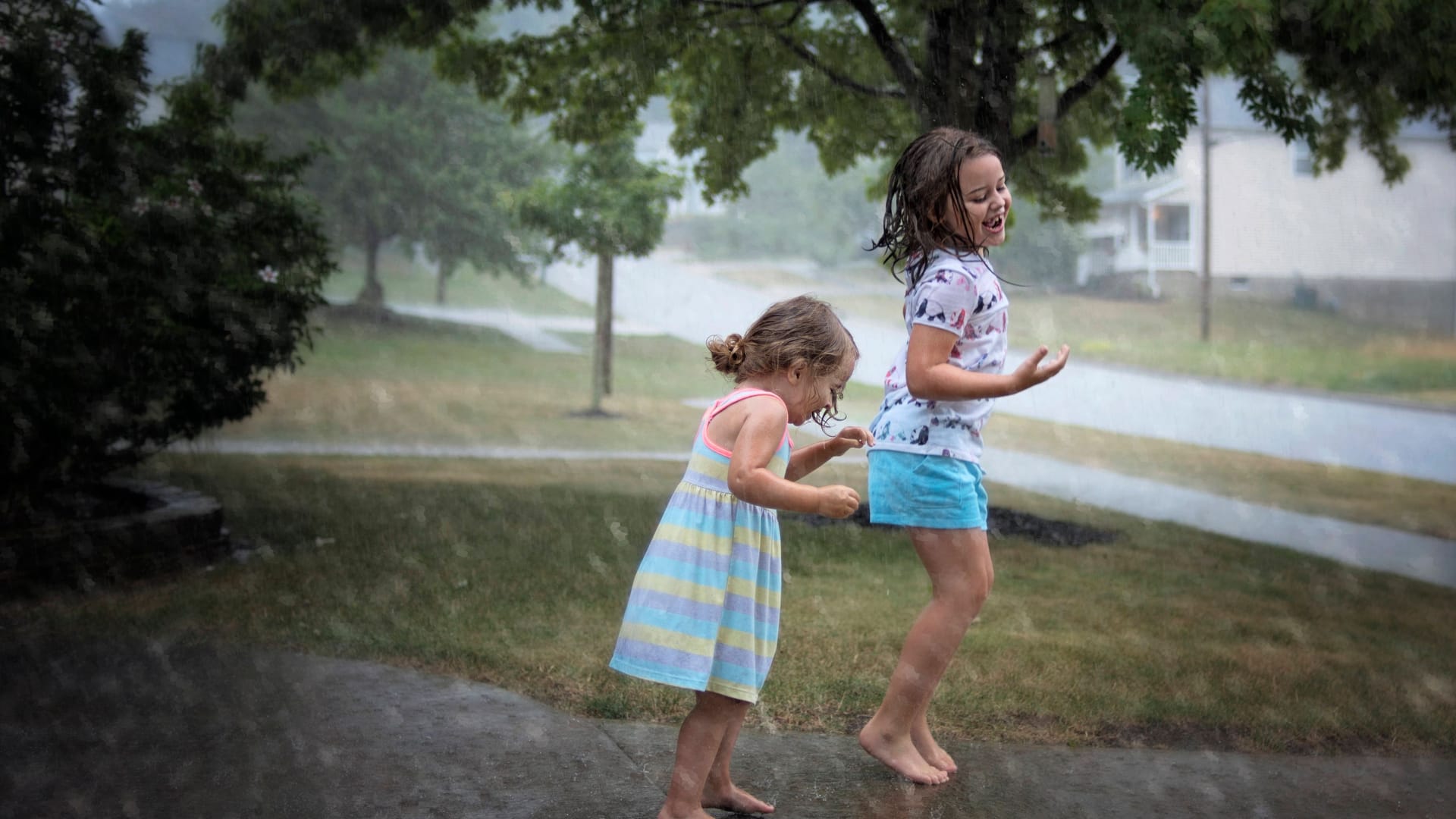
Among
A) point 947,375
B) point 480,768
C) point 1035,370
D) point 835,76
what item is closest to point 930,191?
point 947,375

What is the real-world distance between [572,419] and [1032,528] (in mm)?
10523

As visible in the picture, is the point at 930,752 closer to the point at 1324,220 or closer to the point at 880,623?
the point at 880,623

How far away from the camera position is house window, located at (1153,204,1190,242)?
139 ft

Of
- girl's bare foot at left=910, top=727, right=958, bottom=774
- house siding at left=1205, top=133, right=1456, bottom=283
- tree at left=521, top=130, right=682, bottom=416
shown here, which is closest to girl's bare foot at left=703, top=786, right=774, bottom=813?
girl's bare foot at left=910, top=727, right=958, bottom=774

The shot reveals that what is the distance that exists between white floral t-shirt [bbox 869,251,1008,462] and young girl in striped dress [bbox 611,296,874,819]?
25cm

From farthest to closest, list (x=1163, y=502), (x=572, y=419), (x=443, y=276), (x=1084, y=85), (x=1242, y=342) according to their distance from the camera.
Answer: (x=443, y=276)
(x=1242, y=342)
(x=572, y=419)
(x=1163, y=502)
(x=1084, y=85)

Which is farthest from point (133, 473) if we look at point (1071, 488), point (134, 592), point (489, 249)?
point (489, 249)

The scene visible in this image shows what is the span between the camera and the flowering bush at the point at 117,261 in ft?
18.9

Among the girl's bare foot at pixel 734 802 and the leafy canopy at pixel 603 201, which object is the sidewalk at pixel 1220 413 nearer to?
the leafy canopy at pixel 603 201

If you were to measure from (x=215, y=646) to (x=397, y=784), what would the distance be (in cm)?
168

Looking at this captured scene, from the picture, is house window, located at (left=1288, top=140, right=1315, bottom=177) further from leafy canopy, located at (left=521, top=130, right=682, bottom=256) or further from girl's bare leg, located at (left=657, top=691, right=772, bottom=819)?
girl's bare leg, located at (left=657, top=691, right=772, bottom=819)

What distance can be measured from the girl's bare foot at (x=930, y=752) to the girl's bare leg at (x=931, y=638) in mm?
82

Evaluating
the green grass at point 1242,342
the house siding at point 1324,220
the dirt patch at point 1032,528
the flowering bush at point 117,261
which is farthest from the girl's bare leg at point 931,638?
the house siding at point 1324,220

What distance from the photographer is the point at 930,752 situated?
11.4ft
